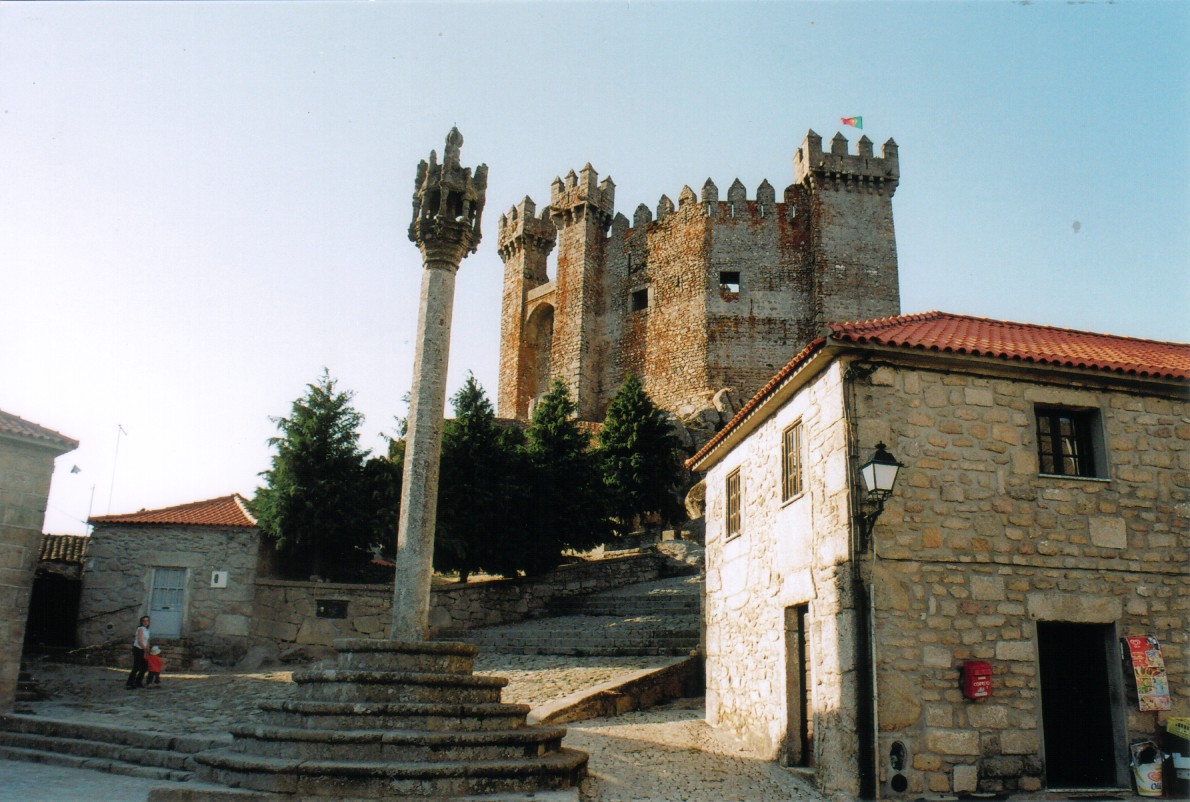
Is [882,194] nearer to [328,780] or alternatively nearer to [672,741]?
[672,741]

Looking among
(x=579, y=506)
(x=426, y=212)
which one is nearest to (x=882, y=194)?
(x=579, y=506)

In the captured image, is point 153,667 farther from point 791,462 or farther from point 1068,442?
point 1068,442

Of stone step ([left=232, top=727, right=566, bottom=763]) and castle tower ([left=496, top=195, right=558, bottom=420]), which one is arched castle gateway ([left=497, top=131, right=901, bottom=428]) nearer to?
castle tower ([left=496, top=195, right=558, bottom=420])

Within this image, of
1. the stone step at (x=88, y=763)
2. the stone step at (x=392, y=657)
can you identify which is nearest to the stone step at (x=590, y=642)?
the stone step at (x=392, y=657)

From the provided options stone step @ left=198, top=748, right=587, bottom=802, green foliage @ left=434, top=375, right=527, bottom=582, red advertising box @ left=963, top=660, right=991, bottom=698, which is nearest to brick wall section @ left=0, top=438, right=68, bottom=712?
stone step @ left=198, top=748, right=587, bottom=802

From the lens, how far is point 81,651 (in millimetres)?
18594

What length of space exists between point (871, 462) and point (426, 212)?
6191mm

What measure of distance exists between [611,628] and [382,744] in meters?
10.7

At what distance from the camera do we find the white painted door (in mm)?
18781

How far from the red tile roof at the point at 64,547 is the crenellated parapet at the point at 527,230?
89.4ft

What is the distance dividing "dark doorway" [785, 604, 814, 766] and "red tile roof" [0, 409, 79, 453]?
37.4 ft

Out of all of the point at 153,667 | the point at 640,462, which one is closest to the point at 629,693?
the point at 153,667

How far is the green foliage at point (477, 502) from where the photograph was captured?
22703 mm

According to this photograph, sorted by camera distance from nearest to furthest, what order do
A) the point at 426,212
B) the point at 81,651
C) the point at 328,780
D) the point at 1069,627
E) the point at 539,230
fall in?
the point at 328,780, the point at 1069,627, the point at 426,212, the point at 81,651, the point at 539,230
